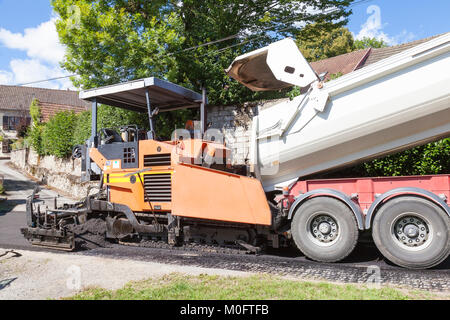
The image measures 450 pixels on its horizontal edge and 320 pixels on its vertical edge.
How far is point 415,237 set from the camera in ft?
14.9

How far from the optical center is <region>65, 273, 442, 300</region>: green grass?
11.6 ft

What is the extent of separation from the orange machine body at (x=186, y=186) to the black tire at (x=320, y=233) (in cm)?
48

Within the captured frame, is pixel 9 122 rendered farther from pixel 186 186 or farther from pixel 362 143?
pixel 362 143

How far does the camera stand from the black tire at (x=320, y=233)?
481cm

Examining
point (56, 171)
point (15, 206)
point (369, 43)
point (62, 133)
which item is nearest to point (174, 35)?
point (15, 206)

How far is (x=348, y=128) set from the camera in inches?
189

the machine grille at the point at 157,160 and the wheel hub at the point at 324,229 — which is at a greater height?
the machine grille at the point at 157,160

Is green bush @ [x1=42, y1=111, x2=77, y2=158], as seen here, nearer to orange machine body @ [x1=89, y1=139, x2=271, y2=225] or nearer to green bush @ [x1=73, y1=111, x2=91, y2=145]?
green bush @ [x1=73, y1=111, x2=91, y2=145]

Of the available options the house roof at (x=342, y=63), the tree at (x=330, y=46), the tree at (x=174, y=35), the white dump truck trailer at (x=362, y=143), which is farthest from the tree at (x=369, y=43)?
the white dump truck trailer at (x=362, y=143)

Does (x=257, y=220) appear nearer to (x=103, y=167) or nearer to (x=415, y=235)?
(x=415, y=235)

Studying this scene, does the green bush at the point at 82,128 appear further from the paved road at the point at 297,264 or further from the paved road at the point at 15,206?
the paved road at the point at 297,264

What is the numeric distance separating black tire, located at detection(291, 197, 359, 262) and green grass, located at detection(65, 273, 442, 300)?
98 centimetres
